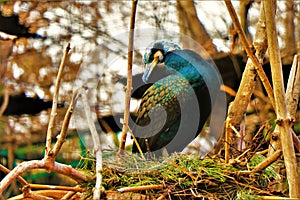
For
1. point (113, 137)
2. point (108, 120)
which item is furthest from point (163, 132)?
point (108, 120)

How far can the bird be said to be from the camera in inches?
61.2

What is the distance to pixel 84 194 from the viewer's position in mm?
973

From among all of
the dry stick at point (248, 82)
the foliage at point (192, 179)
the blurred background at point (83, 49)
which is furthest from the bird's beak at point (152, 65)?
the foliage at point (192, 179)

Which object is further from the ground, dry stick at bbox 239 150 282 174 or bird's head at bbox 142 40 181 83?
bird's head at bbox 142 40 181 83

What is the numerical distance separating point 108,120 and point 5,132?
0.50 m

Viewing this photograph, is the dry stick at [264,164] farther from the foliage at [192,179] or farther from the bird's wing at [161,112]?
the bird's wing at [161,112]

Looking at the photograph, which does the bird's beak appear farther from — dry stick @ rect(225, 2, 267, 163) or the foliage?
the foliage

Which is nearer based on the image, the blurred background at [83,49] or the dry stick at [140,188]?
the dry stick at [140,188]

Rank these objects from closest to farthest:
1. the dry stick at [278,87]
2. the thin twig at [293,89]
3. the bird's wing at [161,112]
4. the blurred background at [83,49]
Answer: the dry stick at [278,87] → the thin twig at [293,89] → the bird's wing at [161,112] → the blurred background at [83,49]

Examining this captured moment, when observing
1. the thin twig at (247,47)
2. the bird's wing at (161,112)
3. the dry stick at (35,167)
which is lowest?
the dry stick at (35,167)

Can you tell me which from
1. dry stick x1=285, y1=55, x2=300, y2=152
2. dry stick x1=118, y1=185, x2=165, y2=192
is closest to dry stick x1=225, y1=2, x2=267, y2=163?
dry stick x1=285, y1=55, x2=300, y2=152

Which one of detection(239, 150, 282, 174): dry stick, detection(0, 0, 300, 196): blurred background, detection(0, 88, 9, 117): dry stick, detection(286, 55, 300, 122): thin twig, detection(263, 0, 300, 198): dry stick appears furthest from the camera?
detection(0, 0, 300, 196): blurred background

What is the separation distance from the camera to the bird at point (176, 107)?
155cm

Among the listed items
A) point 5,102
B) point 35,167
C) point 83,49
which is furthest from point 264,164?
point 83,49
